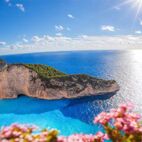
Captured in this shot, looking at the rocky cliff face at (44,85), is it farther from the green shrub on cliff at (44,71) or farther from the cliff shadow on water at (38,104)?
the green shrub on cliff at (44,71)

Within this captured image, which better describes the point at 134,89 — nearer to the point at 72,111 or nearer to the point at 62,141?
the point at 72,111

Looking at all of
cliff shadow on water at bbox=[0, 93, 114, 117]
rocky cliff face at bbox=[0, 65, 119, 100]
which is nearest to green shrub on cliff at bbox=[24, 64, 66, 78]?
rocky cliff face at bbox=[0, 65, 119, 100]

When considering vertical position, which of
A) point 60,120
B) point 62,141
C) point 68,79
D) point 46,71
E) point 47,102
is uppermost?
point 46,71

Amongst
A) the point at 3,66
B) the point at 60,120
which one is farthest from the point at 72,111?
the point at 3,66

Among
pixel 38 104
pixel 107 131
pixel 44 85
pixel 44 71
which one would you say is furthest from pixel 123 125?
pixel 44 71

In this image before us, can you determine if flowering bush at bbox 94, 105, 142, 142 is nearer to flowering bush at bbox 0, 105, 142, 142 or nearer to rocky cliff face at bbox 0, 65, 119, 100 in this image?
flowering bush at bbox 0, 105, 142, 142

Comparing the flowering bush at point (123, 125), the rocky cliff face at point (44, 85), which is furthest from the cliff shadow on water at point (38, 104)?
the flowering bush at point (123, 125)

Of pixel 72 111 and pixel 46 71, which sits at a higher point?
pixel 46 71
